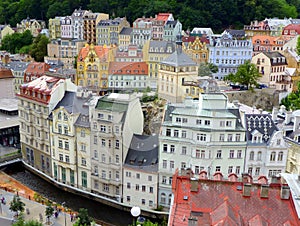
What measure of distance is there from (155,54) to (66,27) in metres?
43.7

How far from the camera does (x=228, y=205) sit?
20156 millimetres

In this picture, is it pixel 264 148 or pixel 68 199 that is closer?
pixel 264 148

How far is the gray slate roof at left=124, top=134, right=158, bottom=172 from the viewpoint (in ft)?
115

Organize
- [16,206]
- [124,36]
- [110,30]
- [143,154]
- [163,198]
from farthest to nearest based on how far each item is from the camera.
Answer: [110,30], [124,36], [143,154], [163,198], [16,206]

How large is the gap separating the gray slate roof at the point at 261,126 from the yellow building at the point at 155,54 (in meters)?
29.9

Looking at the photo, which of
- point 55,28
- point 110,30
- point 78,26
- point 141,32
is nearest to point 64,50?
point 110,30

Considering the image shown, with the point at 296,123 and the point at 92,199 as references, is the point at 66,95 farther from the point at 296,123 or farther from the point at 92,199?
the point at 296,123

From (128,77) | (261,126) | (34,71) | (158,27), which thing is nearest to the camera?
(261,126)

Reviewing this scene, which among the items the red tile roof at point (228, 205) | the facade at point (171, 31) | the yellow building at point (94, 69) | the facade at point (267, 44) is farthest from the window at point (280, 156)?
the facade at point (171, 31)

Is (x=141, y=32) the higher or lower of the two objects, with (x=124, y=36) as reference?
higher

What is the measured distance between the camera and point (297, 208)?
1975 centimetres

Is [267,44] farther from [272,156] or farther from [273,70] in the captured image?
[272,156]

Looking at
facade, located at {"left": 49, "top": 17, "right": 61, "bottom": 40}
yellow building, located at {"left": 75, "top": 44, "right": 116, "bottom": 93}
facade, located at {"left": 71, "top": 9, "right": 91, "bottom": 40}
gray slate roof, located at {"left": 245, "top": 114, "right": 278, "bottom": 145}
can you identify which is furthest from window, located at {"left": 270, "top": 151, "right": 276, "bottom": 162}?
facade, located at {"left": 49, "top": 17, "right": 61, "bottom": 40}

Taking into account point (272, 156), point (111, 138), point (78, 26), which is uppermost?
point (78, 26)
